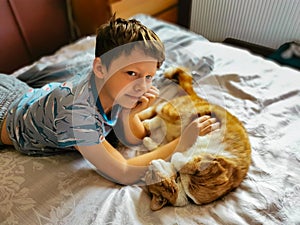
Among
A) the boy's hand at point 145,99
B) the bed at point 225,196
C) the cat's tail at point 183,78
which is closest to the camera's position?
the bed at point 225,196

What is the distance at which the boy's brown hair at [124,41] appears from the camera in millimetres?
668

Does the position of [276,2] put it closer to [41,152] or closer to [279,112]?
[279,112]

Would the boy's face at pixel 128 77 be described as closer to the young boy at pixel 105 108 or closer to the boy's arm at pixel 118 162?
the young boy at pixel 105 108

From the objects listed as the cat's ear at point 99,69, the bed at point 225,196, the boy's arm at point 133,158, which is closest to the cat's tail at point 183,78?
the bed at point 225,196

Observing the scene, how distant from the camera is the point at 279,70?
1.04 metres

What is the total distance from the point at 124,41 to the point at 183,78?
40 centimetres

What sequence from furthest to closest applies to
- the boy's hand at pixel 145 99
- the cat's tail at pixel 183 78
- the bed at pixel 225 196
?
the cat's tail at pixel 183 78
the boy's hand at pixel 145 99
the bed at pixel 225 196

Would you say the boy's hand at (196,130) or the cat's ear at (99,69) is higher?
the cat's ear at (99,69)

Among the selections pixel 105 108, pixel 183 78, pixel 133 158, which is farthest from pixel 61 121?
pixel 183 78

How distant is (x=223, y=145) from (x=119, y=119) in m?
0.35

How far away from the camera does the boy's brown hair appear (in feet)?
2.19

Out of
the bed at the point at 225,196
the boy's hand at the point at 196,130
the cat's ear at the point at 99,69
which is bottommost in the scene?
the bed at the point at 225,196

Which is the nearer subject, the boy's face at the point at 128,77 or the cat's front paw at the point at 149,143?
the boy's face at the point at 128,77

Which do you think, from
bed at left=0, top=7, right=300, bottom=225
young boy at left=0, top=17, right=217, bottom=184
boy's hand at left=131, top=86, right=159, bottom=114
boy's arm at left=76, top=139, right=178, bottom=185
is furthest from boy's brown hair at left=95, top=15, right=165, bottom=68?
bed at left=0, top=7, right=300, bottom=225
